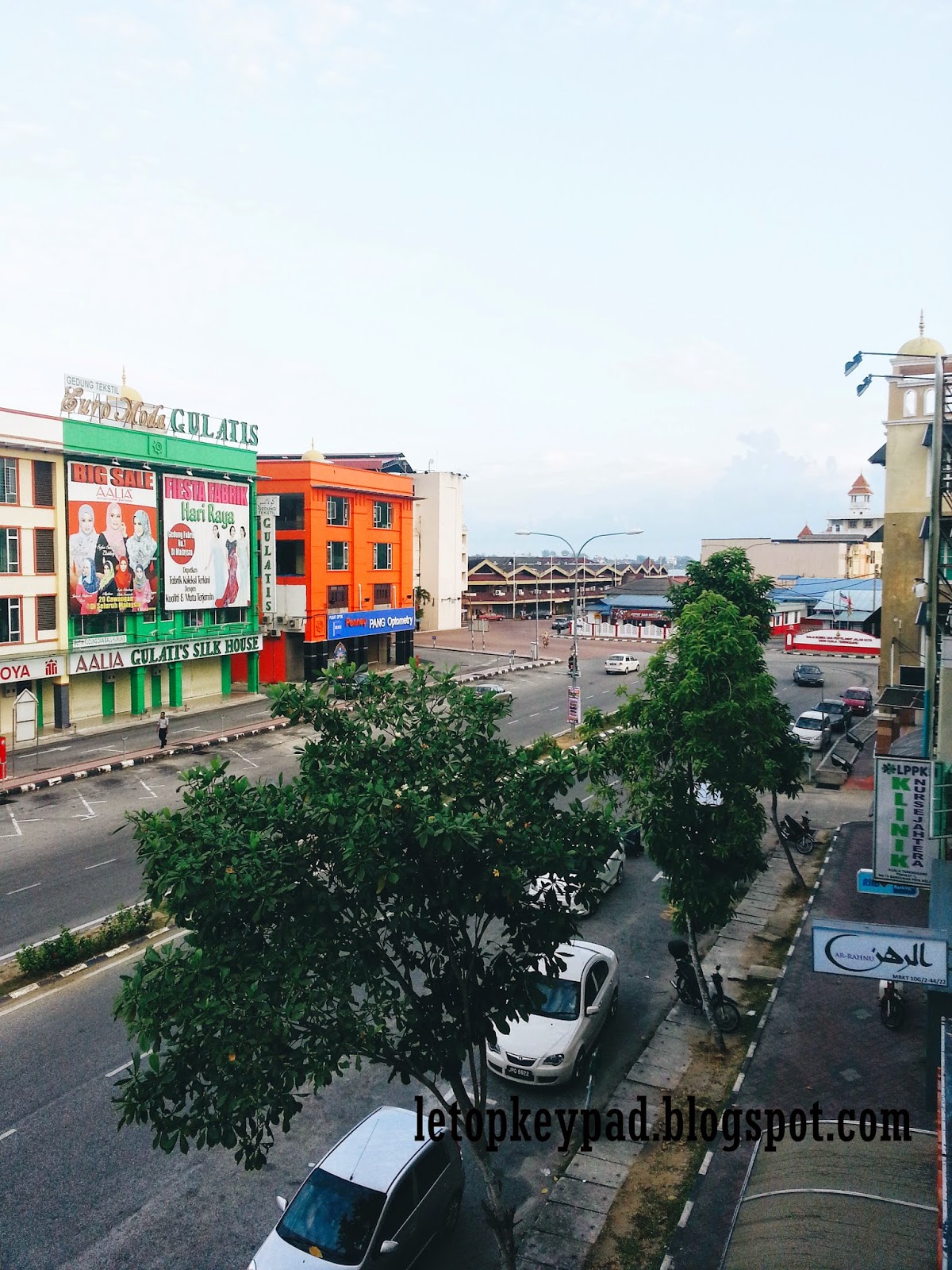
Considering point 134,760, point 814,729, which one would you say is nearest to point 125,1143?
point 134,760

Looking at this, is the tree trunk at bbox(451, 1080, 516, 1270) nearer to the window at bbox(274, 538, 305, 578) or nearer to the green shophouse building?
the green shophouse building

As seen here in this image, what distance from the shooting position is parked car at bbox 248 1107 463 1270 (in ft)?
32.2

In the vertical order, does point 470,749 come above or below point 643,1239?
above

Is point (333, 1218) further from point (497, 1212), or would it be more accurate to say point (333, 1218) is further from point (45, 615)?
point (45, 615)

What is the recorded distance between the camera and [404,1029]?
9.65 meters

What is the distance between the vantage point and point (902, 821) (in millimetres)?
15531

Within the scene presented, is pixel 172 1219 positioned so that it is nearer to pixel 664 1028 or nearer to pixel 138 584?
pixel 664 1028

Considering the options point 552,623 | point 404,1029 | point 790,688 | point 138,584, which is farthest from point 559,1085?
point 552,623

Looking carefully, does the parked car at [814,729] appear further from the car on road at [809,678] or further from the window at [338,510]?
the window at [338,510]

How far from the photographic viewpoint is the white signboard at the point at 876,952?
12.3 m

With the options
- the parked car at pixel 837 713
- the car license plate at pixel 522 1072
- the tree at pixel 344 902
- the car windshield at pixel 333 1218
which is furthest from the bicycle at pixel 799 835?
the car windshield at pixel 333 1218

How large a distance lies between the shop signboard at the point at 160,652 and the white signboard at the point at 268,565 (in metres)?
1.88

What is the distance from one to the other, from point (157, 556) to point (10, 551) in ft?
23.6

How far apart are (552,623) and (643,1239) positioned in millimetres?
88883
